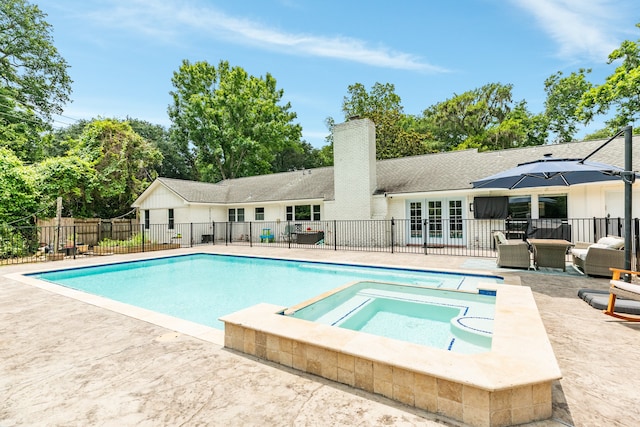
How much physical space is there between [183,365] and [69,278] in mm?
8751

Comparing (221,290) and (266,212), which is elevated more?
(266,212)

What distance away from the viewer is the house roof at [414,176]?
43.4 ft

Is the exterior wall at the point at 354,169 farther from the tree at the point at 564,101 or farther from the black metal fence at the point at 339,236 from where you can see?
the tree at the point at 564,101

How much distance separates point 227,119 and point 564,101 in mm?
33179

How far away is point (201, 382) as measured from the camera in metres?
2.71

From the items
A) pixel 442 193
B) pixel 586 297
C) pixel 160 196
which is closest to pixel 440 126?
pixel 442 193

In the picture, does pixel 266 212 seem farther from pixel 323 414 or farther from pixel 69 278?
pixel 323 414

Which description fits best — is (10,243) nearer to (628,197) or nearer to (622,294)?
(622,294)

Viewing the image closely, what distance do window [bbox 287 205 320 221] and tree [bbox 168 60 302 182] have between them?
562 inches

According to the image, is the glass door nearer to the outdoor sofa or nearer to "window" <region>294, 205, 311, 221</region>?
"window" <region>294, 205, 311, 221</region>

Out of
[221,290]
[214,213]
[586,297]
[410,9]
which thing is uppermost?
[410,9]

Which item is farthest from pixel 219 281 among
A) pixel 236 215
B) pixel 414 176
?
pixel 236 215

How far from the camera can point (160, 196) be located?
19.0m

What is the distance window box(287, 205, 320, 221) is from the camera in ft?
57.0
